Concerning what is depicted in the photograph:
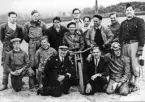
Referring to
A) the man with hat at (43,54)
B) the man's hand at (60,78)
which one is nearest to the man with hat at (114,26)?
the man with hat at (43,54)

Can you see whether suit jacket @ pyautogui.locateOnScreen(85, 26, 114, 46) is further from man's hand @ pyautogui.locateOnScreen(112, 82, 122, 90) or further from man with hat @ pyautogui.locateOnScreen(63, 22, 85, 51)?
man's hand @ pyautogui.locateOnScreen(112, 82, 122, 90)

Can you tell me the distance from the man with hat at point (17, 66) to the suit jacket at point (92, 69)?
4.38 ft

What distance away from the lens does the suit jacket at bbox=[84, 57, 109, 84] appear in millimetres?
5250

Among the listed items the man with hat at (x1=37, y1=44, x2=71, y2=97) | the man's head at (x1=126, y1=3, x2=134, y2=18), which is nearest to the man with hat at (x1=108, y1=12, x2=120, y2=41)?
the man's head at (x1=126, y1=3, x2=134, y2=18)

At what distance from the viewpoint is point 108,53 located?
550 centimetres

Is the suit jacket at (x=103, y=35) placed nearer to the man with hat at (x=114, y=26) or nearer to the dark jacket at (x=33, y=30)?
the man with hat at (x=114, y=26)

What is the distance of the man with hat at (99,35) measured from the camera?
18.5ft

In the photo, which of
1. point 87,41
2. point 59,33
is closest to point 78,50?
point 87,41

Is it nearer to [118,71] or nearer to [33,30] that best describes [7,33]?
[33,30]

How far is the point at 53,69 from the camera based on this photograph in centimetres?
532

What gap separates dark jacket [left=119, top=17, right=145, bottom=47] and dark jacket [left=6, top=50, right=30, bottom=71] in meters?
2.44

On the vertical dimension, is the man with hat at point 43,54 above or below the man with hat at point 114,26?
below

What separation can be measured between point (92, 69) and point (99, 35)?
2.92 ft

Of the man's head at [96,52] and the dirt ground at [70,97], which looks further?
the man's head at [96,52]
